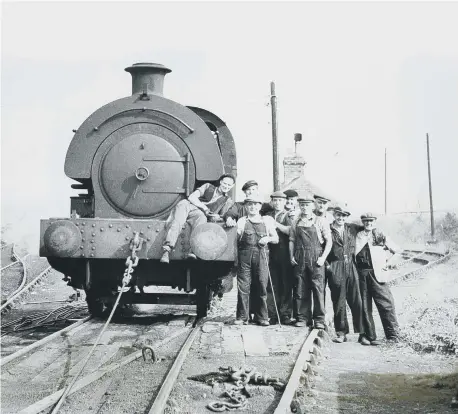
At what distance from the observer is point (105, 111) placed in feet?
26.8

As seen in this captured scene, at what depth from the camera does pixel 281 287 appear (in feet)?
28.2

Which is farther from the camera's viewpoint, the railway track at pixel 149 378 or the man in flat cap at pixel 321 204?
the man in flat cap at pixel 321 204

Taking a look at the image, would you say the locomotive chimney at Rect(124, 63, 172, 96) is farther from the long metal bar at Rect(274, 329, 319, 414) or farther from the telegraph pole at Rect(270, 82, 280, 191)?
the telegraph pole at Rect(270, 82, 280, 191)

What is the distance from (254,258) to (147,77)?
8.82 feet

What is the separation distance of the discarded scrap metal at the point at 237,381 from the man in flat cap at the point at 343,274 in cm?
270

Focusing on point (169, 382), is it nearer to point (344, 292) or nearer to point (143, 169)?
point (143, 169)

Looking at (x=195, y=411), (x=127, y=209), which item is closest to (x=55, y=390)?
(x=195, y=411)

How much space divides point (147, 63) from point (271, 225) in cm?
263

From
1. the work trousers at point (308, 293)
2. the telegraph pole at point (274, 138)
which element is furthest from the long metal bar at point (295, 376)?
the telegraph pole at point (274, 138)

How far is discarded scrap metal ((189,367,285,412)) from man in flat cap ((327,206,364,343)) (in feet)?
8.87

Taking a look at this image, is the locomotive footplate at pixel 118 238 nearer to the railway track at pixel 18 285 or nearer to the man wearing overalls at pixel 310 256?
the man wearing overalls at pixel 310 256

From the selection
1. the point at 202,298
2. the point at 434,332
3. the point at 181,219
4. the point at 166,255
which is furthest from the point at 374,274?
the point at 166,255

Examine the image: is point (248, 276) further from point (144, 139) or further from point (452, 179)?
point (452, 179)

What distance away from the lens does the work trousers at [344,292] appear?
8102 millimetres
